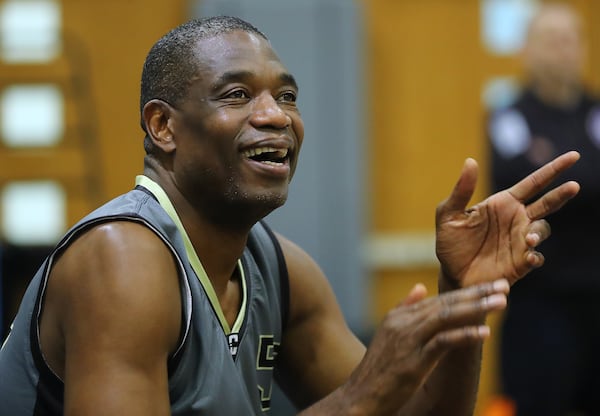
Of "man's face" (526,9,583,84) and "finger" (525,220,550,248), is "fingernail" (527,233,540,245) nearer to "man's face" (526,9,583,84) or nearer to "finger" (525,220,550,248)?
"finger" (525,220,550,248)

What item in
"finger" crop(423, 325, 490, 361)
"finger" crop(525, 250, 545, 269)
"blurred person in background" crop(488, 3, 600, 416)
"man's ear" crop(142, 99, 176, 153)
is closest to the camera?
"finger" crop(423, 325, 490, 361)

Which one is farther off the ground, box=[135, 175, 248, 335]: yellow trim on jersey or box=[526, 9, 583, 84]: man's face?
box=[526, 9, 583, 84]: man's face

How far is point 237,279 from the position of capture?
2.79m

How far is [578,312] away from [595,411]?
0.40 metres

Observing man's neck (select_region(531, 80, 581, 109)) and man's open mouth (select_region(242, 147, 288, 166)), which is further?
man's neck (select_region(531, 80, 581, 109))

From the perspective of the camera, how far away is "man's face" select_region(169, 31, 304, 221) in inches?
101

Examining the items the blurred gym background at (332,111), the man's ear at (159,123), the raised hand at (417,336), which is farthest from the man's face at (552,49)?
the raised hand at (417,336)

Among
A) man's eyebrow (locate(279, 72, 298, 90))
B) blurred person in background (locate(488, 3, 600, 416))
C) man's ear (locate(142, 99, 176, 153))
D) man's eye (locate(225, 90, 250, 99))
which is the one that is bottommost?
blurred person in background (locate(488, 3, 600, 416))

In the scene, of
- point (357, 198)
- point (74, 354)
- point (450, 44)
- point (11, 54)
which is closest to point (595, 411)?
point (357, 198)

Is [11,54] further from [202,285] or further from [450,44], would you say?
[202,285]

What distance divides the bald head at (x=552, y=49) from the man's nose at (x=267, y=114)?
259 centimetres

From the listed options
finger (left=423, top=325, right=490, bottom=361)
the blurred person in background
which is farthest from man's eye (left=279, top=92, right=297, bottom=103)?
the blurred person in background

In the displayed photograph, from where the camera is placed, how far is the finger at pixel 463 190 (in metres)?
2.44

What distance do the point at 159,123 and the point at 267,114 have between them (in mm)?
258
